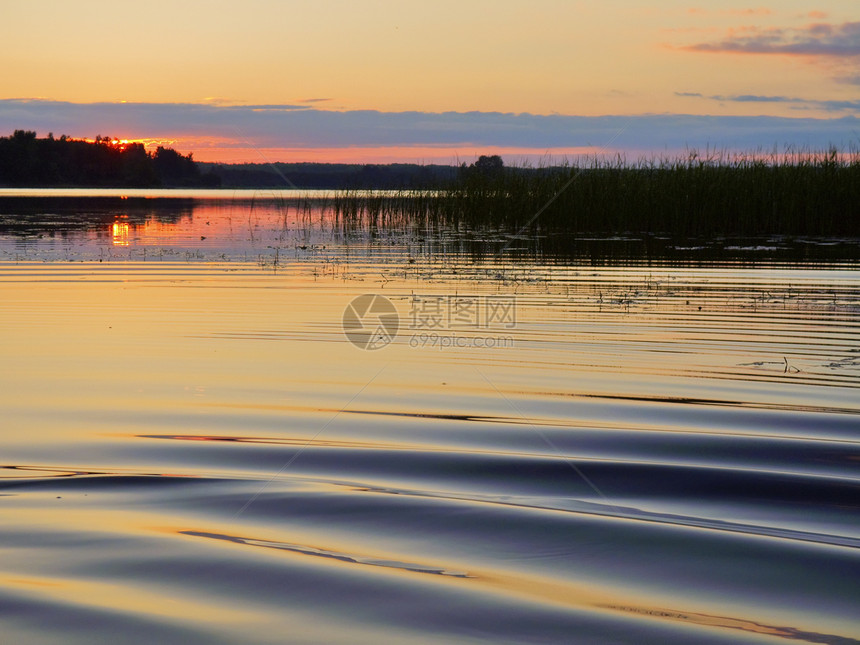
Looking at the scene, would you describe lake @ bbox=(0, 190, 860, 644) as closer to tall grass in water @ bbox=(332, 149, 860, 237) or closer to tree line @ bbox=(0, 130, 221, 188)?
tall grass in water @ bbox=(332, 149, 860, 237)

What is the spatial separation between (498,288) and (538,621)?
8.63 meters

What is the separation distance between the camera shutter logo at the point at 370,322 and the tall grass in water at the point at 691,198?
1229 cm

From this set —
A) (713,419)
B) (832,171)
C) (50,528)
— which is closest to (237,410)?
(50,528)

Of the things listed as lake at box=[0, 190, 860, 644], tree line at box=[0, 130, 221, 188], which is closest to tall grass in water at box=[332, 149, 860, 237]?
lake at box=[0, 190, 860, 644]

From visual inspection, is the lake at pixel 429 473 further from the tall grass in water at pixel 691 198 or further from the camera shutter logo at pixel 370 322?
the tall grass in water at pixel 691 198

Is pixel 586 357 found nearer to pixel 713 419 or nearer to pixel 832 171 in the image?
pixel 713 419

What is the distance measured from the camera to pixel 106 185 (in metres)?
100

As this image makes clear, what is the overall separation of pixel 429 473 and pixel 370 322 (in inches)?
181

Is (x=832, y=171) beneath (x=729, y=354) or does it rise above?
above

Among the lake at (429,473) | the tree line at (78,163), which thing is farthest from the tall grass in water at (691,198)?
the tree line at (78,163)

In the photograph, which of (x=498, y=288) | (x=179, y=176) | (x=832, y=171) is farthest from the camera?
(x=179, y=176)

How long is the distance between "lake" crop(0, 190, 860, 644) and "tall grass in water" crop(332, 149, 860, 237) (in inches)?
475

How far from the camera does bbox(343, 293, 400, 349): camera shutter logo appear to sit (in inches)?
280

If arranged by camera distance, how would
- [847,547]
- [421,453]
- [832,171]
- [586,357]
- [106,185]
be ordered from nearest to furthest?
[847,547]
[421,453]
[586,357]
[832,171]
[106,185]
